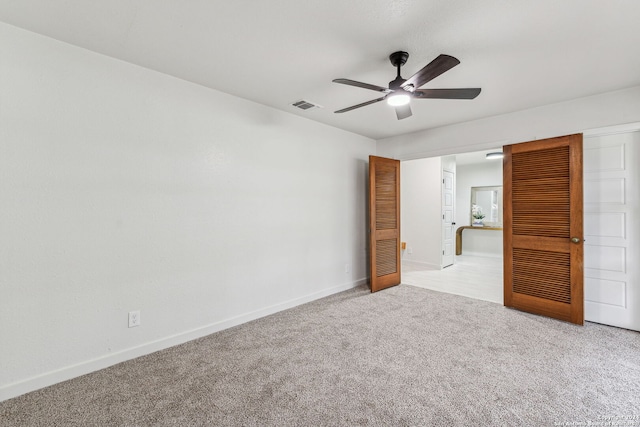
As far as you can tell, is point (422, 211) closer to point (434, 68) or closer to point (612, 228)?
point (612, 228)

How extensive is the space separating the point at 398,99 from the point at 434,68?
462 millimetres

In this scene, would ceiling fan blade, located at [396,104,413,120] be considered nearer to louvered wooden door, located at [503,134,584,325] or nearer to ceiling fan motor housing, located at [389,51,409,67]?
ceiling fan motor housing, located at [389,51,409,67]

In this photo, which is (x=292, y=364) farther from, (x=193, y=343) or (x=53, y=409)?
(x=53, y=409)

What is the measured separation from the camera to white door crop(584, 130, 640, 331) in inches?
117

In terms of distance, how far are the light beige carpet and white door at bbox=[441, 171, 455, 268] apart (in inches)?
116

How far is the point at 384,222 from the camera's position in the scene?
4.50 metres

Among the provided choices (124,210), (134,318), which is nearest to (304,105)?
(124,210)

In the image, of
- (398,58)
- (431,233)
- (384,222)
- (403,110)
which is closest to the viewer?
(398,58)

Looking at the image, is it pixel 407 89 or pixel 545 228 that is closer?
→ pixel 407 89

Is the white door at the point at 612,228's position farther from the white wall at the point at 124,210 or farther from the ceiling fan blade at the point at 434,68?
the white wall at the point at 124,210

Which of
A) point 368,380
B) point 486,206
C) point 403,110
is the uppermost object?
point 403,110

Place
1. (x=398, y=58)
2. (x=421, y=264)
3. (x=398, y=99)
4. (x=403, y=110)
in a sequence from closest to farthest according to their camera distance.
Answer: (x=398, y=58), (x=398, y=99), (x=403, y=110), (x=421, y=264)

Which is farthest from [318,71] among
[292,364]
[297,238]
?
[292,364]

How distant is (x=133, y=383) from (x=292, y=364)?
1141 mm
